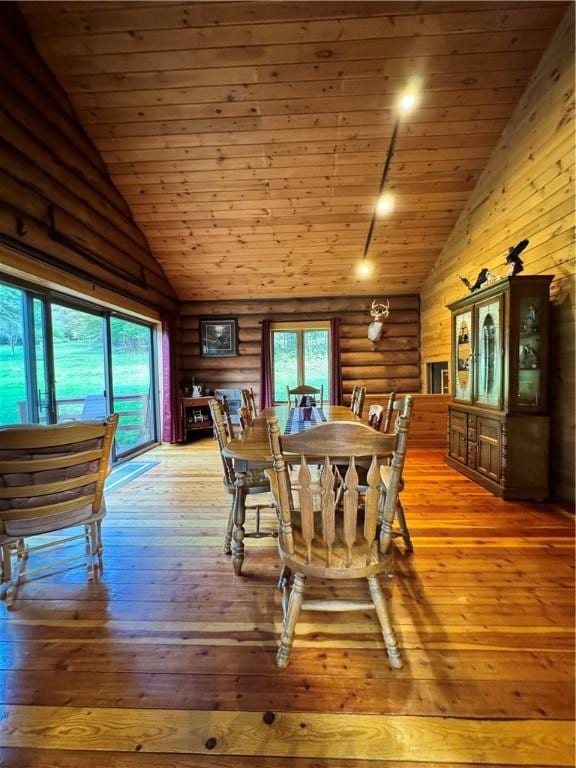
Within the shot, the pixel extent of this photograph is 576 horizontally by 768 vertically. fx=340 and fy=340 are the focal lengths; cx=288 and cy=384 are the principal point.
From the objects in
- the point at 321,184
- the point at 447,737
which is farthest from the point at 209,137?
the point at 447,737

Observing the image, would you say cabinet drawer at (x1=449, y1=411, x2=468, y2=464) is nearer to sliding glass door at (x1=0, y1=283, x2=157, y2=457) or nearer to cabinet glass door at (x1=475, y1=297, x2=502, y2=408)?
cabinet glass door at (x1=475, y1=297, x2=502, y2=408)

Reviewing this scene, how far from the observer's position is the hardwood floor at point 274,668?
1083 millimetres

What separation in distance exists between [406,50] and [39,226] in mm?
3418

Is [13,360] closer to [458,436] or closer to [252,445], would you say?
[252,445]

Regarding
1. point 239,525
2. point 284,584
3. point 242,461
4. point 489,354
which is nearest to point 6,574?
point 239,525

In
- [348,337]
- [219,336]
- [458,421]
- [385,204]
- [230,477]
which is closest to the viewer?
[230,477]

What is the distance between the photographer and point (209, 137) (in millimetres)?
3508

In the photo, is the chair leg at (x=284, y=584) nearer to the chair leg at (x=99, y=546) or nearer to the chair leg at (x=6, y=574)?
the chair leg at (x=99, y=546)

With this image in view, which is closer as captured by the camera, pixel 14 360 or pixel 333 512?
pixel 333 512

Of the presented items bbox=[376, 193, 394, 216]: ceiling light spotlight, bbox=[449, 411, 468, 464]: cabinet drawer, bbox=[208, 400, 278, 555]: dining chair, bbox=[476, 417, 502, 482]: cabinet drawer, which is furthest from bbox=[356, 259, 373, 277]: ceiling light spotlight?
bbox=[208, 400, 278, 555]: dining chair

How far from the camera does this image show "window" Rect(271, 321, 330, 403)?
6.46 meters

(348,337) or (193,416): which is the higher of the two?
(348,337)

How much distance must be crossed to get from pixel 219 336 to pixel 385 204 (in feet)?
11.8

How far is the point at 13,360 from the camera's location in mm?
2838
